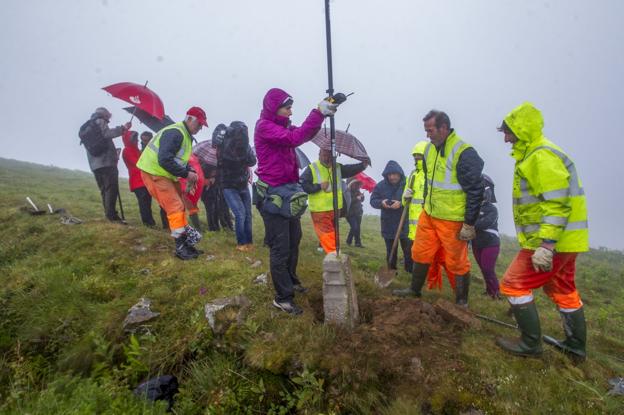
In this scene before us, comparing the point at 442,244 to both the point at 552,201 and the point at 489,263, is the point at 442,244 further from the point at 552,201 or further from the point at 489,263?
the point at 489,263

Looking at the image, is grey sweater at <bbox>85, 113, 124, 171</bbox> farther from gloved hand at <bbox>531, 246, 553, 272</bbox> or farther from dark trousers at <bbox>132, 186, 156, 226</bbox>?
gloved hand at <bbox>531, 246, 553, 272</bbox>

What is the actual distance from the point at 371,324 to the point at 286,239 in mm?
1456

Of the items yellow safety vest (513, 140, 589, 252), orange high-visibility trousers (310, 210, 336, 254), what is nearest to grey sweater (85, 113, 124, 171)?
orange high-visibility trousers (310, 210, 336, 254)

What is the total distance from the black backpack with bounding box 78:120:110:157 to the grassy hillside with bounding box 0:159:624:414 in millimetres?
2971

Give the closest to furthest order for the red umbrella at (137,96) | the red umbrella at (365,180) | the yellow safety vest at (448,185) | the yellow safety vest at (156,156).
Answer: the yellow safety vest at (448,185)
the yellow safety vest at (156,156)
the red umbrella at (137,96)
the red umbrella at (365,180)

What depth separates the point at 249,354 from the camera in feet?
11.6

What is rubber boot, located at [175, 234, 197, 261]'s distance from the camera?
5.99 meters

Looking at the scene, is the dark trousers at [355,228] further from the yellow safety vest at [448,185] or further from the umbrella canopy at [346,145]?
the yellow safety vest at [448,185]

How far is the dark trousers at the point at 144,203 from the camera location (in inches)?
334

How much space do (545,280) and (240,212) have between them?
5470 mm

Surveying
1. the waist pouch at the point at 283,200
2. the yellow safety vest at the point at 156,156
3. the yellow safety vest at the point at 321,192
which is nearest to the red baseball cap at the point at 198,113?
the yellow safety vest at the point at 156,156

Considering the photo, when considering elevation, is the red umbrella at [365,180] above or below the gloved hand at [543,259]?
above

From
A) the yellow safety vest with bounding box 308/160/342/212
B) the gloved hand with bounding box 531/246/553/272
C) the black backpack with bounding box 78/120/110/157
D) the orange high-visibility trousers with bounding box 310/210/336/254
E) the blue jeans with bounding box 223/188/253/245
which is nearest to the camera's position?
the gloved hand with bounding box 531/246/553/272

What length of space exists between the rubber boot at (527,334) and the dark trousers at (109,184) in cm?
866
